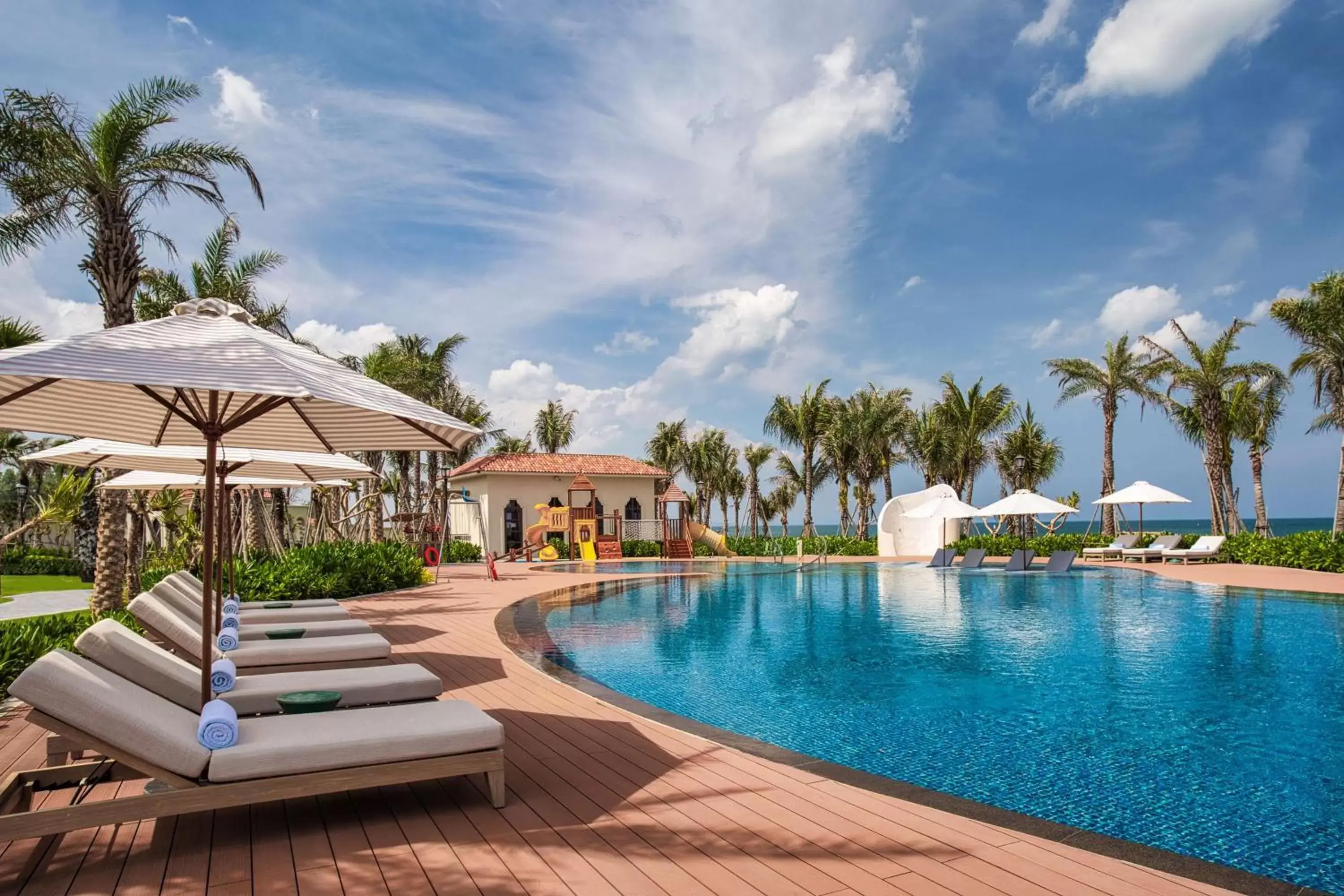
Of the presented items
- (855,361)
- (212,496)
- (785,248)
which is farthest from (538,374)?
(212,496)

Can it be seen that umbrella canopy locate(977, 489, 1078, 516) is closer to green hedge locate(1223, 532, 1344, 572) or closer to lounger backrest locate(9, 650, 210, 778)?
green hedge locate(1223, 532, 1344, 572)

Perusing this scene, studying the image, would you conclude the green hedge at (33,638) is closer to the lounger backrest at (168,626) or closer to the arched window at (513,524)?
the lounger backrest at (168,626)

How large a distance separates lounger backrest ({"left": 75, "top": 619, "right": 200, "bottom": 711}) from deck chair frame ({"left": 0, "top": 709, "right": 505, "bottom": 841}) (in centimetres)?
46

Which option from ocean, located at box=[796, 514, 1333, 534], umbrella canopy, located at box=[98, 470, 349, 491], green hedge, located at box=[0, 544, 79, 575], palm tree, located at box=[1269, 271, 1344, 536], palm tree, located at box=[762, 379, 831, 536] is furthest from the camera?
ocean, located at box=[796, 514, 1333, 534]

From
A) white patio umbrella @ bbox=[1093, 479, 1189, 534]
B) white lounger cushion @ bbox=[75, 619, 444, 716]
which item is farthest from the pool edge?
white patio umbrella @ bbox=[1093, 479, 1189, 534]

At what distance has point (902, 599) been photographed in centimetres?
1686

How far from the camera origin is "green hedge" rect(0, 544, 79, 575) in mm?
30000

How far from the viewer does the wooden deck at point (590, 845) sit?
10.5 feet

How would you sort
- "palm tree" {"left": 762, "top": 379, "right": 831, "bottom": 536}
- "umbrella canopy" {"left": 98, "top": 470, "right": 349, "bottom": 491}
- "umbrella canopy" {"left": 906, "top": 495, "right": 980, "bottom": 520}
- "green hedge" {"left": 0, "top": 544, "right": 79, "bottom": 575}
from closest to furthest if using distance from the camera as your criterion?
1. "umbrella canopy" {"left": 98, "top": 470, "right": 349, "bottom": 491}
2. "umbrella canopy" {"left": 906, "top": 495, "right": 980, "bottom": 520}
3. "green hedge" {"left": 0, "top": 544, "right": 79, "bottom": 575}
4. "palm tree" {"left": 762, "top": 379, "right": 831, "bottom": 536}

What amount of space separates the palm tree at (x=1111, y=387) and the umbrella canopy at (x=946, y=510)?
809 centimetres

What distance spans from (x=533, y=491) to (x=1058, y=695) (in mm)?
28253

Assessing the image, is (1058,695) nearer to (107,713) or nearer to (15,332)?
(107,713)

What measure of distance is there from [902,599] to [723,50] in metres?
11.6

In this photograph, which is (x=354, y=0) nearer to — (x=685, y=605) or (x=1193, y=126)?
(x=685, y=605)
